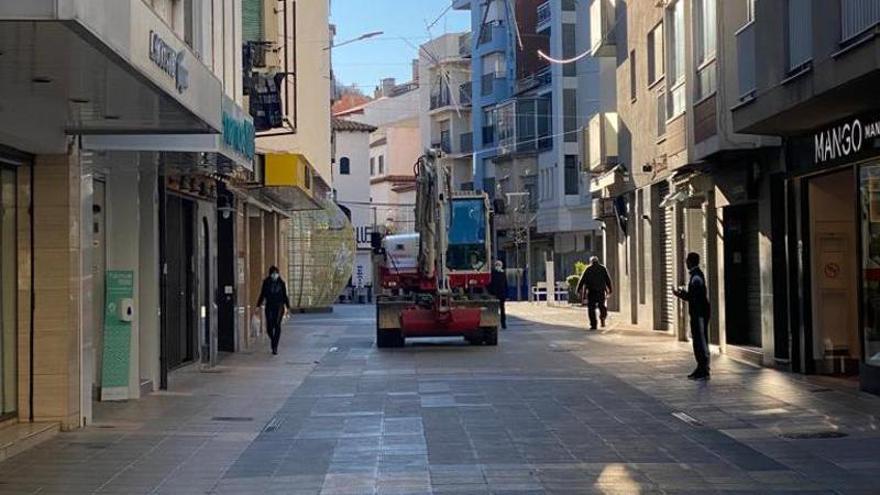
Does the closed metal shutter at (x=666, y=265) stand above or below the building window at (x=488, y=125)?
below

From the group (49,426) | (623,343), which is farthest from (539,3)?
(49,426)

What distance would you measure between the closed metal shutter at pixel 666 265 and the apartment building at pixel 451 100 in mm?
42553

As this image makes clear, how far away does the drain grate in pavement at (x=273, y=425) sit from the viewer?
12411 millimetres

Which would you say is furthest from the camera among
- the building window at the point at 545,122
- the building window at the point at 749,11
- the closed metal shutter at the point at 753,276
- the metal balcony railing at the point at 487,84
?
the metal balcony railing at the point at 487,84

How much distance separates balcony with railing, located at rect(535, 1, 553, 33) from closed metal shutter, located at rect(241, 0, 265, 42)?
3156 cm

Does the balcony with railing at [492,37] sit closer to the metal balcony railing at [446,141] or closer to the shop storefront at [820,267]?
the metal balcony railing at [446,141]

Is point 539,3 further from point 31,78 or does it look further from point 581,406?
point 31,78

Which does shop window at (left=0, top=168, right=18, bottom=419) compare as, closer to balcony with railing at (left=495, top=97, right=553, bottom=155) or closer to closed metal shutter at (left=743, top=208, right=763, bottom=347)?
closed metal shutter at (left=743, top=208, right=763, bottom=347)

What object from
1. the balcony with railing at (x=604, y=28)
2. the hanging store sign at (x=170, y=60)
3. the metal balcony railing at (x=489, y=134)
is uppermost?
the metal balcony railing at (x=489, y=134)

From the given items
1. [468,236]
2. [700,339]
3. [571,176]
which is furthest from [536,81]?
[700,339]

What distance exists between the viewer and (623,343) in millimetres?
24047

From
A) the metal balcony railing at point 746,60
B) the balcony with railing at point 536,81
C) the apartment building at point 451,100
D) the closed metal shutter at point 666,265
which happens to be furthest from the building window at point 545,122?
the metal balcony railing at point 746,60

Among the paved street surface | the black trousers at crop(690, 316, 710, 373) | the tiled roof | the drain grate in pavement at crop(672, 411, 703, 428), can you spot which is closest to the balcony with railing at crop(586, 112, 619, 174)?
the paved street surface

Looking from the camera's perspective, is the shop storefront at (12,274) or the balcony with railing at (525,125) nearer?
the shop storefront at (12,274)
